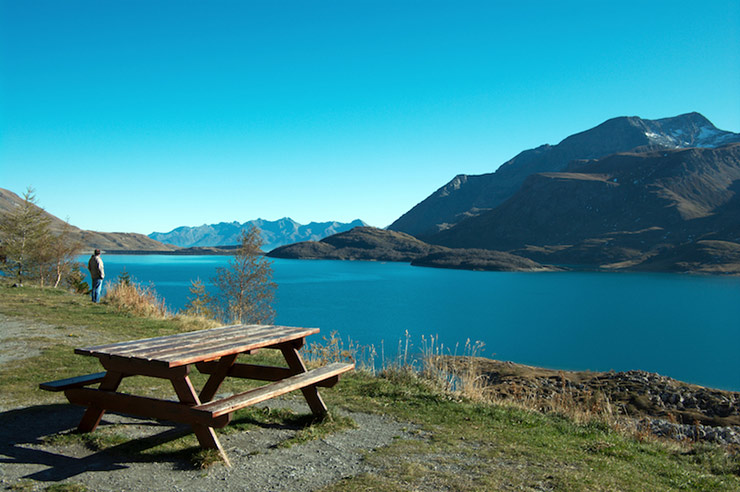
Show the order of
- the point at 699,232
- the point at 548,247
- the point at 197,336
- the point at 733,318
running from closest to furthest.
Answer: the point at 197,336 → the point at 733,318 → the point at 699,232 → the point at 548,247

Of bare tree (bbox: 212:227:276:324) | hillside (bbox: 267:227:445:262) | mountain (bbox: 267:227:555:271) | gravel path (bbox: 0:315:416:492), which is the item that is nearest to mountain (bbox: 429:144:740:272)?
mountain (bbox: 267:227:555:271)

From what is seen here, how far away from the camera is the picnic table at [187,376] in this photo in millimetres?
3949

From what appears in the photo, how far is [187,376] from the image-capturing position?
438 cm

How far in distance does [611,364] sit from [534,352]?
5079 millimetres

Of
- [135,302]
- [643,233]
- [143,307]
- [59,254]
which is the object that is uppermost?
[643,233]

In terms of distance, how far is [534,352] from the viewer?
1430 inches

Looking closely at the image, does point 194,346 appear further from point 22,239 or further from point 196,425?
point 22,239

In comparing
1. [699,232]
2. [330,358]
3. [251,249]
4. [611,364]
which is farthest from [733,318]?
[699,232]

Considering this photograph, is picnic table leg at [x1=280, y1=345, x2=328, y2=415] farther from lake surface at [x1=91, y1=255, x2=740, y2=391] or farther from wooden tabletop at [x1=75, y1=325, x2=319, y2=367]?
lake surface at [x1=91, y1=255, x2=740, y2=391]

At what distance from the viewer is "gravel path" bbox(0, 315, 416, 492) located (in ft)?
11.8

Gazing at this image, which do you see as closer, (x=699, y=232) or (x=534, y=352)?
(x=534, y=352)

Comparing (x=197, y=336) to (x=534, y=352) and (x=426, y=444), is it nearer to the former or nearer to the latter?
(x=426, y=444)

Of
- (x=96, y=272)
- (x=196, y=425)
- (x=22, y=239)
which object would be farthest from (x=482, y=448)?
(x=22, y=239)

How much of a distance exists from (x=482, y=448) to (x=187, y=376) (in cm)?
285
